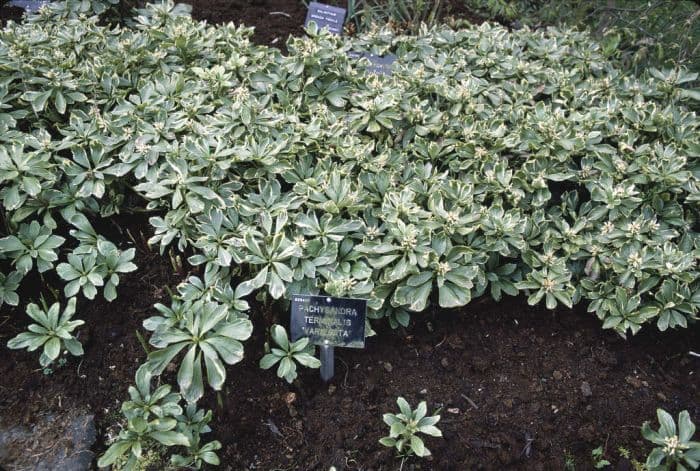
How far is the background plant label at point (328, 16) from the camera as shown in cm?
353

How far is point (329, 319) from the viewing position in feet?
6.17

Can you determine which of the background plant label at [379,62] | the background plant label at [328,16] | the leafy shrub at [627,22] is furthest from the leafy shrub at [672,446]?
the background plant label at [328,16]

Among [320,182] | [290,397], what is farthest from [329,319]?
[320,182]

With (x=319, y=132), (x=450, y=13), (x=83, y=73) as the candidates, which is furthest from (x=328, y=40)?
(x=450, y=13)

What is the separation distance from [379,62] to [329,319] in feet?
5.57

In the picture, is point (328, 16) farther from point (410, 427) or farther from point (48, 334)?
point (410, 427)

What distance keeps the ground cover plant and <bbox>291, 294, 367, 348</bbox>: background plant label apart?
6 centimetres

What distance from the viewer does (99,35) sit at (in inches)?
110

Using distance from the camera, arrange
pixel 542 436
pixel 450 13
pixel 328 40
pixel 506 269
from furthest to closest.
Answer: pixel 450 13 < pixel 328 40 < pixel 506 269 < pixel 542 436

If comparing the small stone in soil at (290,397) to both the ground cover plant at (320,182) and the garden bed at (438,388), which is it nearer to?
the garden bed at (438,388)

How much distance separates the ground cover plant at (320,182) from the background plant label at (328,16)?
0.78 m

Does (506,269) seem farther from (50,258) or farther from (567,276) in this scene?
(50,258)

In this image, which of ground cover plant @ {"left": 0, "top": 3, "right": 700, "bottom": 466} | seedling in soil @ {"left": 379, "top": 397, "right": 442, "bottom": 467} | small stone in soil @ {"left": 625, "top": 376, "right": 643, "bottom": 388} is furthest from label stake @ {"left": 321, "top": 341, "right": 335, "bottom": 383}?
small stone in soil @ {"left": 625, "top": 376, "right": 643, "bottom": 388}

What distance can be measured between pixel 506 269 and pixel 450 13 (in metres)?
2.71
